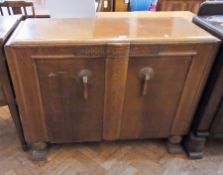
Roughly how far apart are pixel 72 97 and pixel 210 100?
0.69 metres

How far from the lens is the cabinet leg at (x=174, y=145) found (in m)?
1.24

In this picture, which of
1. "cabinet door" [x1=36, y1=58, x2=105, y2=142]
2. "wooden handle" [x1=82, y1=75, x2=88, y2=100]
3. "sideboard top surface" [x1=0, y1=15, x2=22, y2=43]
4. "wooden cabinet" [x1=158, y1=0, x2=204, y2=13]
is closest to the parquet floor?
"cabinet door" [x1=36, y1=58, x2=105, y2=142]

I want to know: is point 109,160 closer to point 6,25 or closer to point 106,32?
point 106,32

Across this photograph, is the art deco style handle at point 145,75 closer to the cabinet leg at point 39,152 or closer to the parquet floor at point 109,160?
the parquet floor at point 109,160

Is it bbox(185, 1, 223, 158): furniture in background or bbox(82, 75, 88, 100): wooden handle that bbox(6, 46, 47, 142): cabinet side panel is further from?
bbox(185, 1, 223, 158): furniture in background

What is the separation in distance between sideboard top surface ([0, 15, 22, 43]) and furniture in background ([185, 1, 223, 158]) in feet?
3.02

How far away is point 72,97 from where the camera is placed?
99cm

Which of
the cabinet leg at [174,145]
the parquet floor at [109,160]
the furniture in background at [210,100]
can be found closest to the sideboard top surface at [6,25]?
the parquet floor at [109,160]

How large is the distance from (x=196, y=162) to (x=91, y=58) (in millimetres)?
906

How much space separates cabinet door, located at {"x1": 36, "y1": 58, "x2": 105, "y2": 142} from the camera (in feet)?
2.91

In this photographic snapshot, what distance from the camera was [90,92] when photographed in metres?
0.98

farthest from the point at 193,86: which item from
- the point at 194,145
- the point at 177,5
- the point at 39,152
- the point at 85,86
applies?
the point at 177,5

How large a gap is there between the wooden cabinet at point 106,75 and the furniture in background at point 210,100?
0.15 ft

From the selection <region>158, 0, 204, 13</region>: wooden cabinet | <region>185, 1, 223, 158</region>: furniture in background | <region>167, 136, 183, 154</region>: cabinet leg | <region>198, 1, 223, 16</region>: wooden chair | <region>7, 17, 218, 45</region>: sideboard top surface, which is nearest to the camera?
<region>7, 17, 218, 45</region>: sideboard top surface
